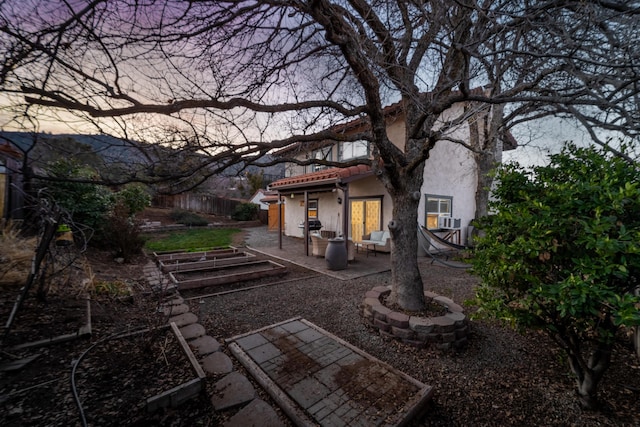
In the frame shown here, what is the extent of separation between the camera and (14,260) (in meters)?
4.07

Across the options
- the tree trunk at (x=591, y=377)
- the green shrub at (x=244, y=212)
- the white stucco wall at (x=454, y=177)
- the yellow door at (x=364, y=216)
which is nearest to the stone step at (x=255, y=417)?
the tree trunk at (x=591, y=377)

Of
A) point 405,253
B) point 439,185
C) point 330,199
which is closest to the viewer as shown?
point 405,253

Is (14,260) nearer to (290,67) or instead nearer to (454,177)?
(290,67)

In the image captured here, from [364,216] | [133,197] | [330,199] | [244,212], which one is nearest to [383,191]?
[364,216]

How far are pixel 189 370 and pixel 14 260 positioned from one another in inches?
159

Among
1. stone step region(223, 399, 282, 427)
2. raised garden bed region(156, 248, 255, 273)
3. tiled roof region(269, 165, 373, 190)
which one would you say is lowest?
stone step region(223, 399, 282, 427)

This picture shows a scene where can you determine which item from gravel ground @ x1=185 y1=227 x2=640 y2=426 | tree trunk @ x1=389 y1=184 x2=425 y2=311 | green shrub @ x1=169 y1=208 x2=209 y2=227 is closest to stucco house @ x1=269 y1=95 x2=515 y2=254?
tree trunk @ x1=389 y1=184 x2=425 y2=311

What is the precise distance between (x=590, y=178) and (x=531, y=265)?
86 cm

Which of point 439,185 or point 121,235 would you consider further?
point 439,185

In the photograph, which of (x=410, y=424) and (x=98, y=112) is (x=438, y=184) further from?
(x=98, y=112)

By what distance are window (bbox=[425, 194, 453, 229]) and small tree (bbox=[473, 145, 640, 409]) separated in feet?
24.4

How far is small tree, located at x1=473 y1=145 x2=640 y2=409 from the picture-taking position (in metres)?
1.71

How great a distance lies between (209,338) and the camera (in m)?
3.33

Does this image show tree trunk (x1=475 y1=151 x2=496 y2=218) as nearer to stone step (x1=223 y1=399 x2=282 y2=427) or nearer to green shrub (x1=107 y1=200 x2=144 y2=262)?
stone step (x1=223 y1=399 x2=282 y2=427)
